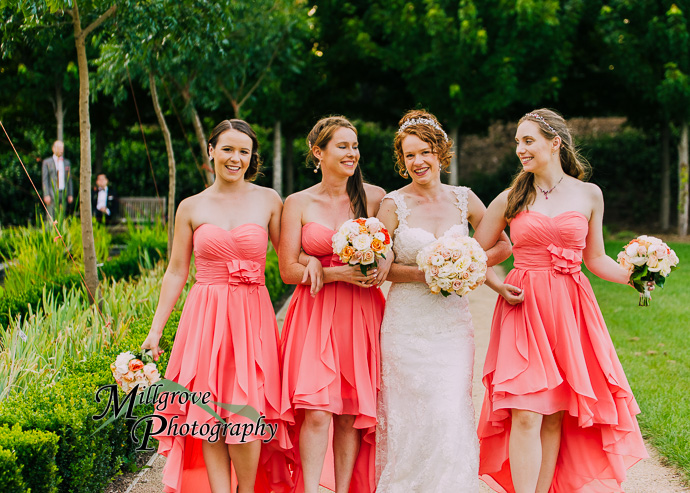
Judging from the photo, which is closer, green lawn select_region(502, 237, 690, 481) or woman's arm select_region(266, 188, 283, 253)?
woman's arm select_region(266, 188, 283, 253)

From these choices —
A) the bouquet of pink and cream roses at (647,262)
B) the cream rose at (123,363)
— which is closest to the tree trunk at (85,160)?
the cream rose at (123,363)

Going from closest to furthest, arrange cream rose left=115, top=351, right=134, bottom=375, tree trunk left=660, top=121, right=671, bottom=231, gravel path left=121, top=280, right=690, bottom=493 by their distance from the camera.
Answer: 1. cream rose left=115, top=351, right=134, bottom=375
2. gravel path left=121, top=280, right=690, bottom=493
3. tree trunk left=660, top=121, right=671, bottom=231

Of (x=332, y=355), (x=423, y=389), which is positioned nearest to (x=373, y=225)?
(x=332, y=355)

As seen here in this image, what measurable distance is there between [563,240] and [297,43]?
1049cm

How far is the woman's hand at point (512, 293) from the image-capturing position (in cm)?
349

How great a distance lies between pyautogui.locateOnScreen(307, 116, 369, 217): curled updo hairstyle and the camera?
371 cm

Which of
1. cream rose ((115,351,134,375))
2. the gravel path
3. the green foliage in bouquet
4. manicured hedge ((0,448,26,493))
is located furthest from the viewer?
the gravel path

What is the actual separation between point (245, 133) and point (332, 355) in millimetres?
1331

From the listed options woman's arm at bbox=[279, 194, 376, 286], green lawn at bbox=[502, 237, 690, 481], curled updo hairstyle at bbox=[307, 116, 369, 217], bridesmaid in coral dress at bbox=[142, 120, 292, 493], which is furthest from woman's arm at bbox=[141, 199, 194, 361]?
green lawn at bbox=[502, 237, 690, 481]

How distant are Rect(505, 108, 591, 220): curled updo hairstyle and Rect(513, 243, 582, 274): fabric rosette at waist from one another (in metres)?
0.24

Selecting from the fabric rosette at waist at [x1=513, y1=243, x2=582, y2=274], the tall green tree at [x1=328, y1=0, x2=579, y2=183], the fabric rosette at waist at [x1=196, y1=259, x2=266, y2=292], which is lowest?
the fabric rosette at waist at [x1=196, y1=259, x2=266, y2=292]

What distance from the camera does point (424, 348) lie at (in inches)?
143

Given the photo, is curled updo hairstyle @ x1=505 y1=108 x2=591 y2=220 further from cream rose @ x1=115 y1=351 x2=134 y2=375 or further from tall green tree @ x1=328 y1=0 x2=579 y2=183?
tall green tree @ x1=328 y1=0 x2=579 y2=183

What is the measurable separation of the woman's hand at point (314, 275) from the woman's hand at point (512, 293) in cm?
99
